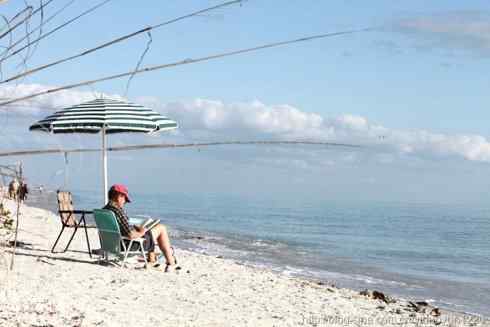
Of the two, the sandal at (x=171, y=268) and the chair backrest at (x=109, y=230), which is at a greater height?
the chair backrest at (x=109, y=230)

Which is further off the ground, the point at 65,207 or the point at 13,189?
the point at 13,189

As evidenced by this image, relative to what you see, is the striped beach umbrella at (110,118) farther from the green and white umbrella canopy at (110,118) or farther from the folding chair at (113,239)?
the folding chair at (113,239)

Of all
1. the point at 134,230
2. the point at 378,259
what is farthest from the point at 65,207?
the point at 378,259

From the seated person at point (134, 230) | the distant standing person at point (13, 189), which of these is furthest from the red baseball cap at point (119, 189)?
the distant standing person at point (13, 189)

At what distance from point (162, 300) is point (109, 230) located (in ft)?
6.24

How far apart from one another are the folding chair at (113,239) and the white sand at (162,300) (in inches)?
7.4

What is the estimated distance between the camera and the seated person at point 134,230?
8234 millimetres

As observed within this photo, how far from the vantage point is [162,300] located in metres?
6.57

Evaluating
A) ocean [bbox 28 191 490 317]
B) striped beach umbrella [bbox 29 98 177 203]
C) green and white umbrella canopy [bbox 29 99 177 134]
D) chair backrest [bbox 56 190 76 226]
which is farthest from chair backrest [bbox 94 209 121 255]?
chair backrest [bbox 56 190 76 226]

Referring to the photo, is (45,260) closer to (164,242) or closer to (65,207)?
(164,242)

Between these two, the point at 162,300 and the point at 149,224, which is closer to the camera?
the point at 162,300

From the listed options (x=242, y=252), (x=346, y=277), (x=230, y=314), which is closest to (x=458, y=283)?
(x=346, y=277)

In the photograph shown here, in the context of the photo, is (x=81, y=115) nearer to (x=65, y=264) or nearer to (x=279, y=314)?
(x=65, y=264)

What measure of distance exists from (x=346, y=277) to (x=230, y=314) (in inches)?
314
